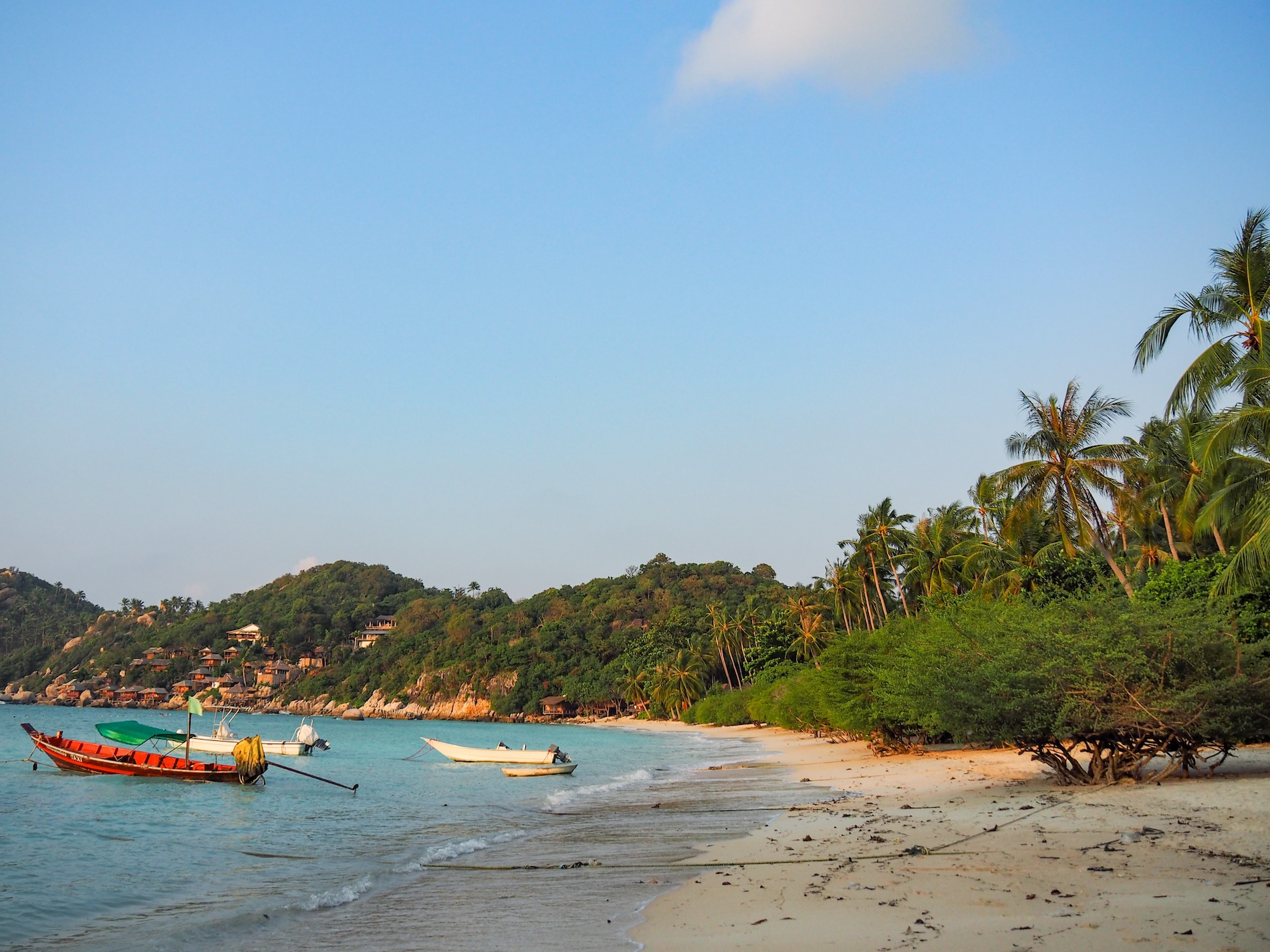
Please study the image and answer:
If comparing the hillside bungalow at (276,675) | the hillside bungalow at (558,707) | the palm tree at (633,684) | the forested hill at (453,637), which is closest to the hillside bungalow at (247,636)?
the forested hill at (453,637)

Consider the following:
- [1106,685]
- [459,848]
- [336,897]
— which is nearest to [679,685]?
[459,848]

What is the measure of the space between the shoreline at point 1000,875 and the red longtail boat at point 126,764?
18.3 metres

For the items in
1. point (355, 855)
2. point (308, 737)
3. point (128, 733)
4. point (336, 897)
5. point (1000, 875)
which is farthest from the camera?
point (308, 737)

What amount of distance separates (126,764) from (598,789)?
14.8 m

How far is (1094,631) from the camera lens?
13.8 metres

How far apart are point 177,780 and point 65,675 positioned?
129m

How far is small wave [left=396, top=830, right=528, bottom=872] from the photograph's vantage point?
12.7m

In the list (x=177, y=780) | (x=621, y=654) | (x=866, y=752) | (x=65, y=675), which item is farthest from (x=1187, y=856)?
(x=65, y=675)

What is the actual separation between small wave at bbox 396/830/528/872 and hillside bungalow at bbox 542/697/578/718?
A: 314ft

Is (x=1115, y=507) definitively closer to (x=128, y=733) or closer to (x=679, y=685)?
(x=128, y=733)

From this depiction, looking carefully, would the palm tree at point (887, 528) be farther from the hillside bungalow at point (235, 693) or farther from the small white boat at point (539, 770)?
the hillside bungalow at point (235, 693)

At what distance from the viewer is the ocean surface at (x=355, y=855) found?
890 cm

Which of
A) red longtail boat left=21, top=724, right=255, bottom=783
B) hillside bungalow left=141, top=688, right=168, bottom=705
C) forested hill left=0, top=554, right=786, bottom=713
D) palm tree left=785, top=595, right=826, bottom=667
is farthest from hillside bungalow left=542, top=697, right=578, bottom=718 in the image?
red longtail boat left=21, top=724, right=255, bottom=783

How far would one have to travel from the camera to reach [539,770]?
97.0 ft
